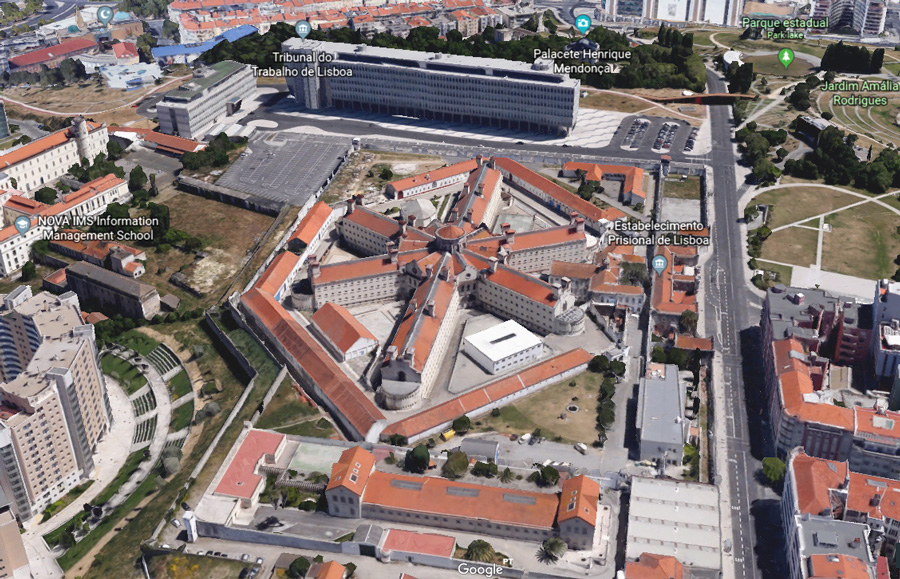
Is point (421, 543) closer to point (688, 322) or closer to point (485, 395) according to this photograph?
point (485, 395)

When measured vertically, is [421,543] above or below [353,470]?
below

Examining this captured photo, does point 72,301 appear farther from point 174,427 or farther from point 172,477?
point 172,477

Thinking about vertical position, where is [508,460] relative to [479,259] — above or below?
below

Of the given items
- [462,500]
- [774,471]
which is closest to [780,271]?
[774,471]

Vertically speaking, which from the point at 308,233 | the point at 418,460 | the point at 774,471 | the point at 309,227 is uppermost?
the point at 309,227

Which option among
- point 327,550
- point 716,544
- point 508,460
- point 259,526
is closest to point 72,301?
point 259,526

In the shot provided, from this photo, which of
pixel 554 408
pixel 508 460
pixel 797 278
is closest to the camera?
pixel 508 460

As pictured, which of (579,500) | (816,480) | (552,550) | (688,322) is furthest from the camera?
(688,322)
